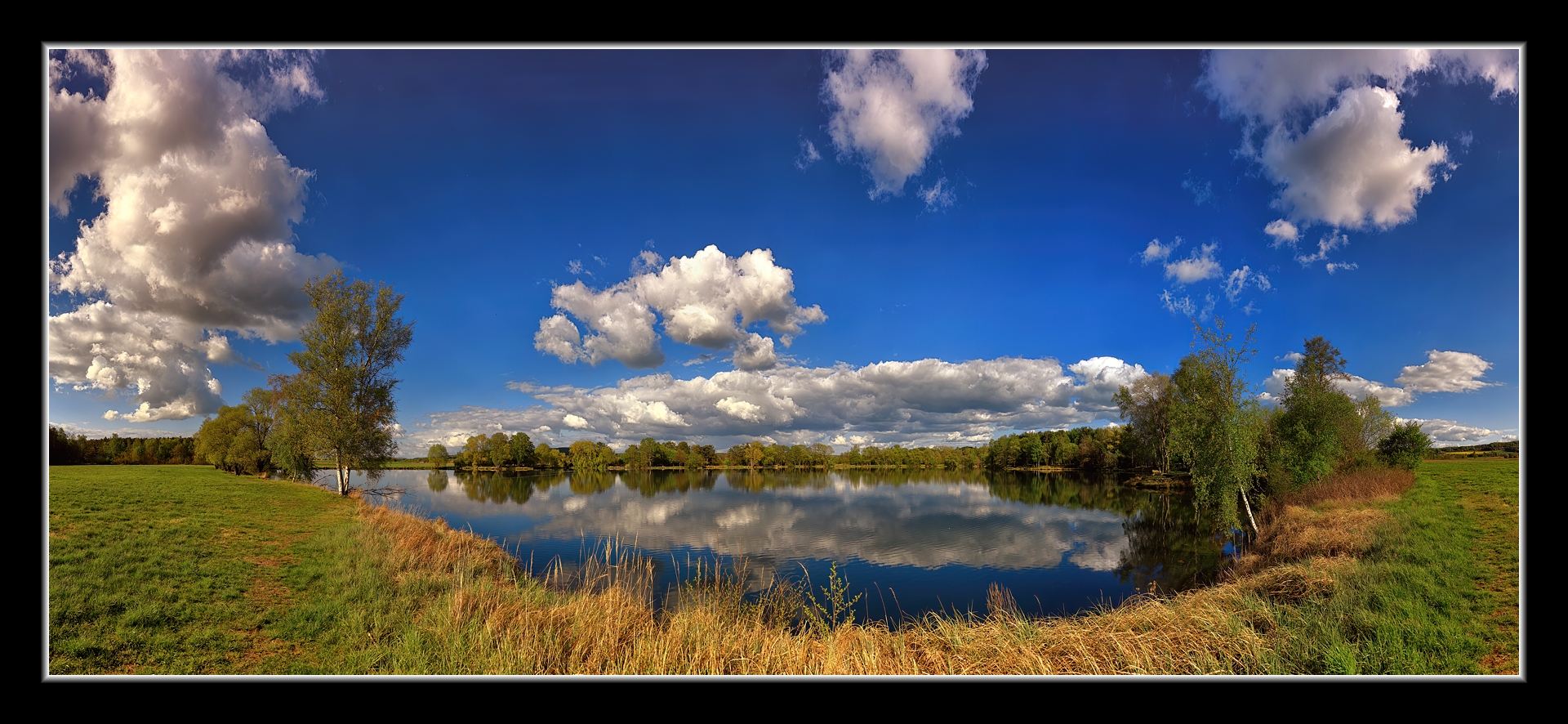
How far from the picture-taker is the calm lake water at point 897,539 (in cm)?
1323

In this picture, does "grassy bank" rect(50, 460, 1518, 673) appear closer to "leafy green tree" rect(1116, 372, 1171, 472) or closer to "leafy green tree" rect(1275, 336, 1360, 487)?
"leafy green tree" rect(1275, 336, 1360, 487)

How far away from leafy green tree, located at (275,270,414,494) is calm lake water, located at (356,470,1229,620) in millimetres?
2933

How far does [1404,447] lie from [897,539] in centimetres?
2689

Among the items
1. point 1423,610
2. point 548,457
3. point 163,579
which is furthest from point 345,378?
point 548,457

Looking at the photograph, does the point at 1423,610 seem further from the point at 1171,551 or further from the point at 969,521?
the point at 969,521

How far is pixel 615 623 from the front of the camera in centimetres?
605

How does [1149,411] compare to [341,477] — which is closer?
[341,477]

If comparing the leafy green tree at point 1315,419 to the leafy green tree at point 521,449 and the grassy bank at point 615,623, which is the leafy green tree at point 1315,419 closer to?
the grassy bank at point 615,623

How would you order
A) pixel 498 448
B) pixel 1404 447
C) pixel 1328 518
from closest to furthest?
pixel 1328 518 < pixel 1404 447 < pixel 498 448

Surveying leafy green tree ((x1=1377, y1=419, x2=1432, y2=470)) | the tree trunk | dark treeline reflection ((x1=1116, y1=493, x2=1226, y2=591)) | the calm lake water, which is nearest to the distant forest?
the tree trunk

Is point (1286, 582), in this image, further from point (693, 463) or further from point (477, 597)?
point (693, 463)
